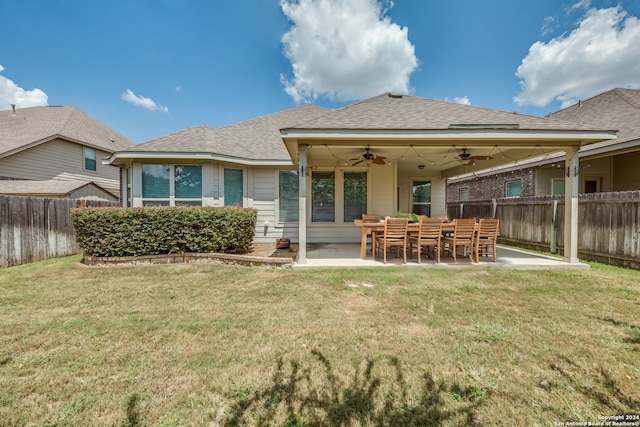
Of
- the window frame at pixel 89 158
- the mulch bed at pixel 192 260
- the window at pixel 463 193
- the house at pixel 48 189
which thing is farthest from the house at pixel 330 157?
the window frame at pixel 89 158

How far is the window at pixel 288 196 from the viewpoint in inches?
370

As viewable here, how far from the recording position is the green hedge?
20.5ft

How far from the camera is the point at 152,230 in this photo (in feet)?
21.0

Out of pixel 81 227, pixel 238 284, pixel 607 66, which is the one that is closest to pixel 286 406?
pixel 238 284

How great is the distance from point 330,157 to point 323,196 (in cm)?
154

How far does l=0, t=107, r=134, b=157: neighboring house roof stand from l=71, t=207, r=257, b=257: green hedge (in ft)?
33.9

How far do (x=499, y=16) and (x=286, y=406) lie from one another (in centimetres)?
1570

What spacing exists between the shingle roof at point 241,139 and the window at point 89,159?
9589mm

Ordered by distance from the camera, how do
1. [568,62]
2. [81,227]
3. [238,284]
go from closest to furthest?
[238,284] < [81,227] < [568,62]

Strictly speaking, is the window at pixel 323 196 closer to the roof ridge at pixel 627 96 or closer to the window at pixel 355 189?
the window at pixel 355 189

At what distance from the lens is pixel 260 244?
9.23 metres

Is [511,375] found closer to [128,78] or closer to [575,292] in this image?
[575,292]

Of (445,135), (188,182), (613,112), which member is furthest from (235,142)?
(613,112)

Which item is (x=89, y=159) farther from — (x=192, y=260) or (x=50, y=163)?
(x=192, y=260)
